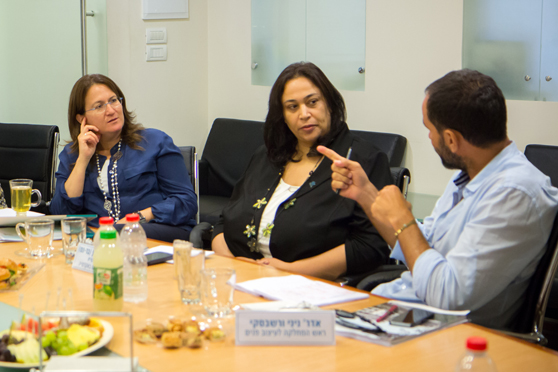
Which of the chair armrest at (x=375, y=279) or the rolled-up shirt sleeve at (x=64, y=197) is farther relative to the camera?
the rolled-up shirt sleeve at (x=64, y=197)

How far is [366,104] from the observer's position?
4.07m

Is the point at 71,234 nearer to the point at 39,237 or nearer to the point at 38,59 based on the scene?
the point at 39,237

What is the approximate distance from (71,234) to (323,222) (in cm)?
82

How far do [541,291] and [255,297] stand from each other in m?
0.71

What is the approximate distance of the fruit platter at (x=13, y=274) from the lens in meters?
1.64

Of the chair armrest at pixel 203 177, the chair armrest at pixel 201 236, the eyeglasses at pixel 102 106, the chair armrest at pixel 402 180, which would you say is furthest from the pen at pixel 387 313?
the chair armrest at pixel 203 177

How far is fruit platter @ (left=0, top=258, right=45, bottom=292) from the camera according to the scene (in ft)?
5.37

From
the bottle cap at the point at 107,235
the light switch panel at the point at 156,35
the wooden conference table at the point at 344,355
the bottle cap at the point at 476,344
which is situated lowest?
the wooden conference table at the point at 344,355

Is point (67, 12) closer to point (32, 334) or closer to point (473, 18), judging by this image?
point (473, 18)

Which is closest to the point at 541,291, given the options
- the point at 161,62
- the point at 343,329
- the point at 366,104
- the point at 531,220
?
the point at 531,220

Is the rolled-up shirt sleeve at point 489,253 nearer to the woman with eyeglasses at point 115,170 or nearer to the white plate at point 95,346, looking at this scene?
the white plate at point 95,346

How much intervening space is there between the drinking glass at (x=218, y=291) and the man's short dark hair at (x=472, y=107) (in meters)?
0.69

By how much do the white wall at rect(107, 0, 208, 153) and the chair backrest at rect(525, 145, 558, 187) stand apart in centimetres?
273

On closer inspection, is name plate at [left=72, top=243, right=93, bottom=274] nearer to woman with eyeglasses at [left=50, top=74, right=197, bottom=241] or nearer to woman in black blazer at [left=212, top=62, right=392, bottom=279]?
woman in black blazer at [left=212, top=62, right=392, bottom=279]
